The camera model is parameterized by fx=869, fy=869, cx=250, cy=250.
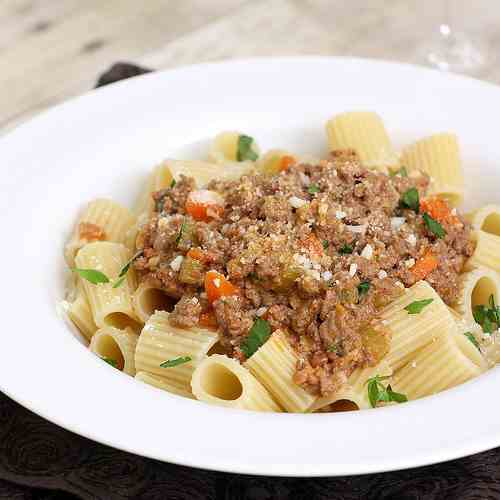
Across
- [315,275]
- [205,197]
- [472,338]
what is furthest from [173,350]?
[472,338]

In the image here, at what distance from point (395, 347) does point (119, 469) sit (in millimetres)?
1162

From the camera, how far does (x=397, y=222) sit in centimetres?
380

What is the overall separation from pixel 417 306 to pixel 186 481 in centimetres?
113

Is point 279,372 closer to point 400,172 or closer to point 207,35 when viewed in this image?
point 400,172

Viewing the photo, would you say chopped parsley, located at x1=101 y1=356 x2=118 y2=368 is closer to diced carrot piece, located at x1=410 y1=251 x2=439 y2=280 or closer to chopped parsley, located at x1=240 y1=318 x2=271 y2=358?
chopped parsley, located at x1=240 y1=318 x2=271 y2=358

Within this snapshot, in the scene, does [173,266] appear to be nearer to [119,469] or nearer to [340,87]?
[119,469]

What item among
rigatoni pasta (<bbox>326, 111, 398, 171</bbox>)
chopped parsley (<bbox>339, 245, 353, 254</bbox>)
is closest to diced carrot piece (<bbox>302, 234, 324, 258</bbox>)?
chopped parsley (<bbox>339, 245, 353, 254</bbox>)

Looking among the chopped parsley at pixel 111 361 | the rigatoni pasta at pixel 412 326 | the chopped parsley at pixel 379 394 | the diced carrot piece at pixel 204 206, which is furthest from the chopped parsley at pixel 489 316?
the chopped parsley at pixel 111 361

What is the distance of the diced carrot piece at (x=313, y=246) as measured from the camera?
11.4ft

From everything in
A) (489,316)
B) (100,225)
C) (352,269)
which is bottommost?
(489,316)

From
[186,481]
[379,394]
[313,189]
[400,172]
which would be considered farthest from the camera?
[400,172]

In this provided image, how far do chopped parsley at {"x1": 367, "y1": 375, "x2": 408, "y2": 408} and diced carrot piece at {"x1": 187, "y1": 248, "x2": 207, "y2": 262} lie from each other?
0.83m

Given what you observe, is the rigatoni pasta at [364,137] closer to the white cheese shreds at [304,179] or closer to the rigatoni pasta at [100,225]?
the white cheese shreds at [304,179]

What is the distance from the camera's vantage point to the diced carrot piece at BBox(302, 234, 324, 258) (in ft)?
11.4
